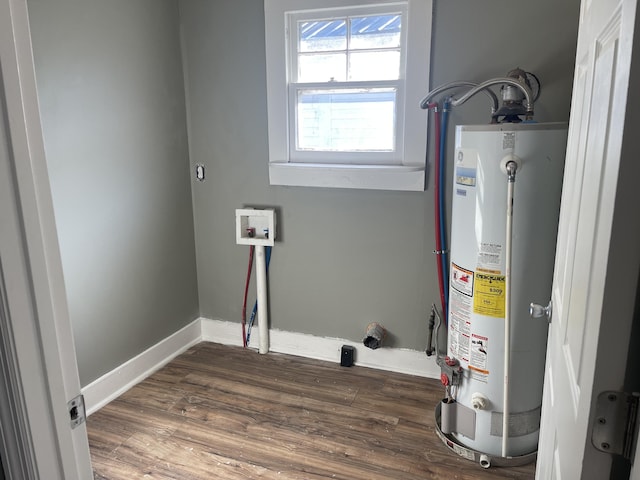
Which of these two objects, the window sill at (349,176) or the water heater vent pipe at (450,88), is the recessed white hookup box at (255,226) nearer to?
the window sill at (349,176)

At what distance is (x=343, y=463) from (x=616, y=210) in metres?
1.81

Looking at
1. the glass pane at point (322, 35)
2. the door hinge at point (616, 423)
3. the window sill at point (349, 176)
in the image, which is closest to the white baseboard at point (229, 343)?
the window sill at point (349, 176)

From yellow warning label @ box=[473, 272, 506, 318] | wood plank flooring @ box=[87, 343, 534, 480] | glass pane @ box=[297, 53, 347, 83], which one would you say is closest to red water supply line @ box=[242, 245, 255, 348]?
wood plank flooring @ box=[87, 343, 534, 480]

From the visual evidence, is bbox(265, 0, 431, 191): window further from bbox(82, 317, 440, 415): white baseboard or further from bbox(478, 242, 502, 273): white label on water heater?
bbox(82, 317, 440, 415): white baseboard

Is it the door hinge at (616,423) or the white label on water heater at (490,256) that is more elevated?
the door hinge at (616,423)

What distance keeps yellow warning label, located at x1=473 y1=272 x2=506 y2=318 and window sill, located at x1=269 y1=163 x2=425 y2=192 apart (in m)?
0.74

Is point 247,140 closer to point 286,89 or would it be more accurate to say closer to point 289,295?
point 286,89

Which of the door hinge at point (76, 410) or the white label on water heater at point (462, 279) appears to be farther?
the white label on water heater at point (462, 279)

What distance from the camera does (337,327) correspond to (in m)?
2.98

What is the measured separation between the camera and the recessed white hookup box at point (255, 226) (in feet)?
9.64

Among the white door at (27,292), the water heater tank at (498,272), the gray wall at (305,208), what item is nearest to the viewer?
the white door at (27,292)

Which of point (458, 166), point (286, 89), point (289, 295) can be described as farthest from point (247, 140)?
point (458, 166)

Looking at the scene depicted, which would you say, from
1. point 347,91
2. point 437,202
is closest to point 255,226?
point 347,91

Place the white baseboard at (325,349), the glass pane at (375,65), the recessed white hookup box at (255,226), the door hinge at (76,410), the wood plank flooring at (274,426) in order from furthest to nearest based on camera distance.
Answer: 1. the recessed white hookup box at (255,226)
2. the white baseboard at (325,349)
3. the glass pane at (375,65)
4. the wood plank flooring at (274,426)
5. the door hinge at (76,410)
